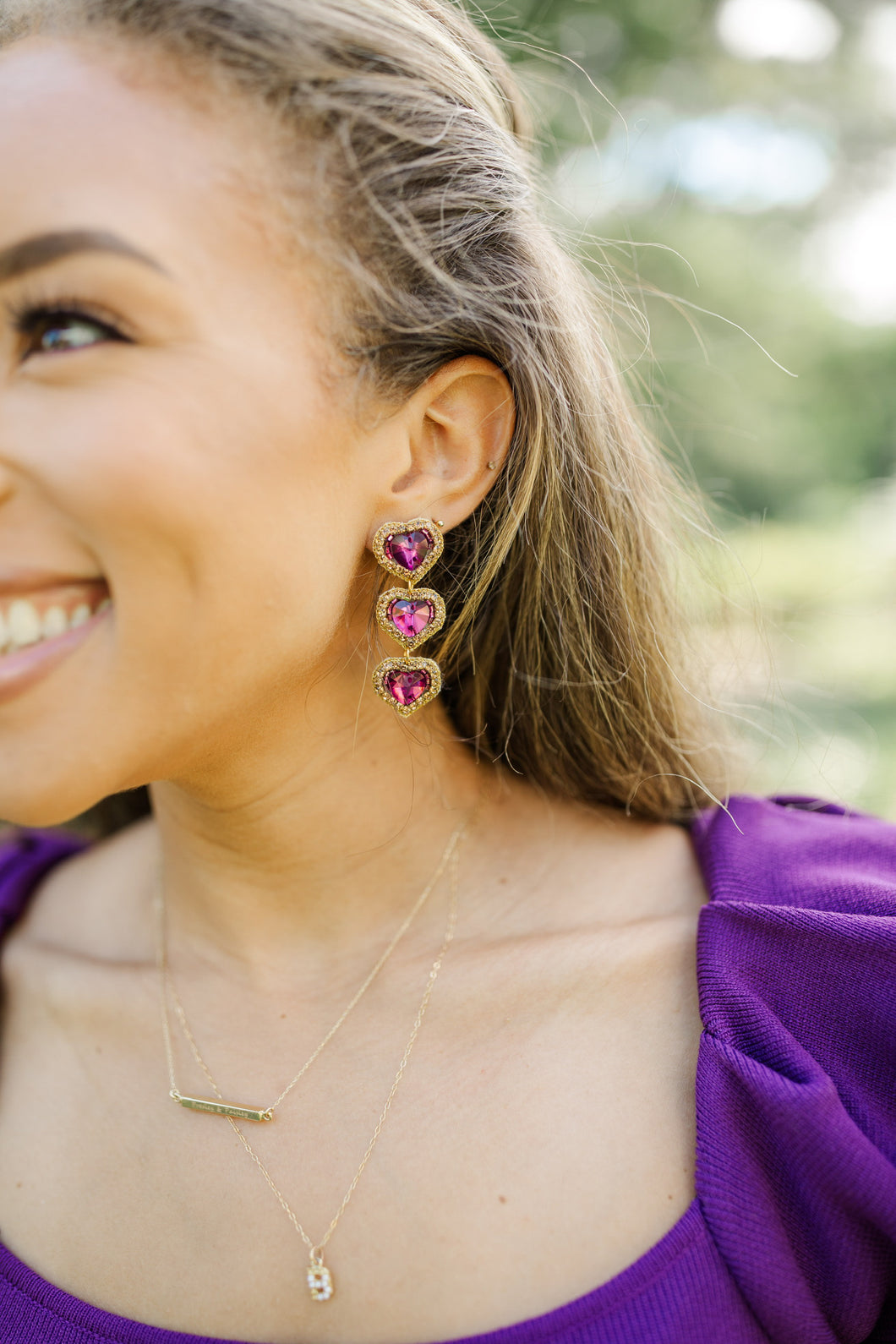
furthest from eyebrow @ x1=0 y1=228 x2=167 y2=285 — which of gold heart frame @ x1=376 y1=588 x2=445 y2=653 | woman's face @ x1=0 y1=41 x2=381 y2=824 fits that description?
gold heart frame @ x1=376 y1=588 x2=445 y2=653

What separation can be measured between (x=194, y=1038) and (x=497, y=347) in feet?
3.93

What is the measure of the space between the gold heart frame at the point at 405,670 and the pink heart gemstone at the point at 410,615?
0.13 ft

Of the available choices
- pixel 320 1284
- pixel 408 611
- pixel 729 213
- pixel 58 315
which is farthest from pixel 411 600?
pixel 729 213

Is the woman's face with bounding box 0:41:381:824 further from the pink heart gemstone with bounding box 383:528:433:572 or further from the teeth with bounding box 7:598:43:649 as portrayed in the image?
the pink heart gemstone with bounding box 383:528:433:572

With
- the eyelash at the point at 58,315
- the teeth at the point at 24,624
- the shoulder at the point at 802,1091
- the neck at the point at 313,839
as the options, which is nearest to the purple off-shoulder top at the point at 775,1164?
the shoulder at the point at 802,1091

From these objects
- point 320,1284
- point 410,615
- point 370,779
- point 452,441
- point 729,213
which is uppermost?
point 729,213

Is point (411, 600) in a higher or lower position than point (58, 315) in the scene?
lower

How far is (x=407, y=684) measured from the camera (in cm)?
162

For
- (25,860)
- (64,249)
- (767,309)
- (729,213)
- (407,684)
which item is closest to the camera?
(64,249)

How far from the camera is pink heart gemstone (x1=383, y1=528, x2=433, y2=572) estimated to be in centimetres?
157

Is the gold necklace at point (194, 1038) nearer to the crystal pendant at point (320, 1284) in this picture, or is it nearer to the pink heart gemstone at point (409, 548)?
the crystal pendant at point (320, 1284)

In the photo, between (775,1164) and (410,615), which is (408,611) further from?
(775,1164)

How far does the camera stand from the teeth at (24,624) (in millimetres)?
1342

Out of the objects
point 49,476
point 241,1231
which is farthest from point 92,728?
point 241,1231
